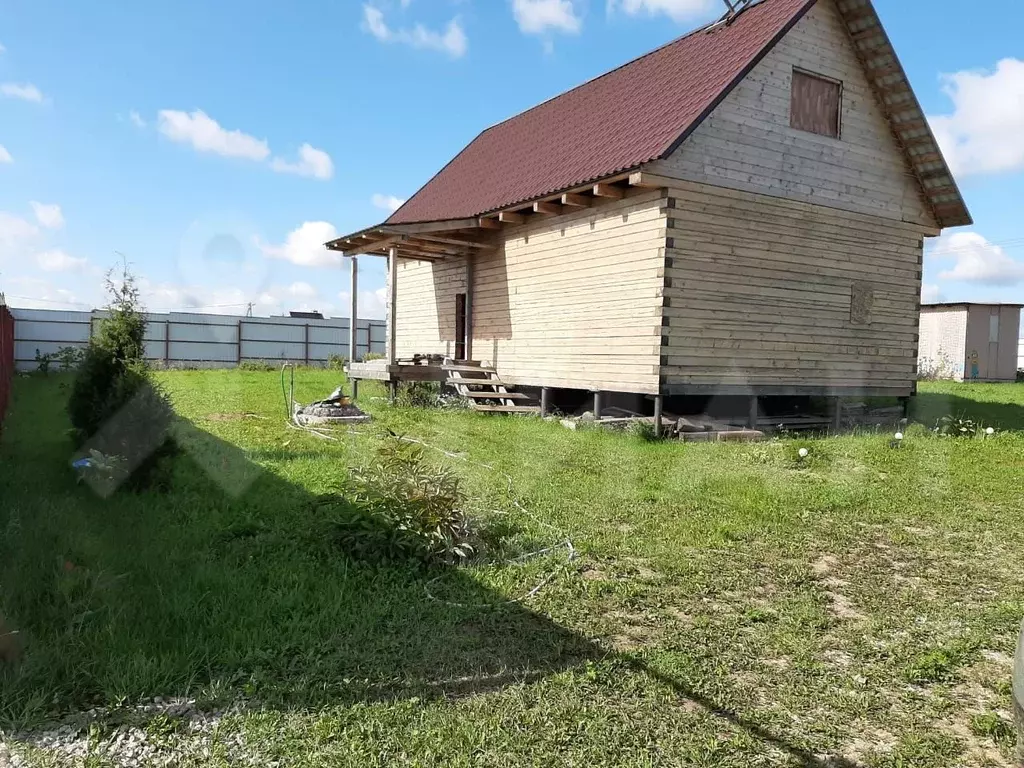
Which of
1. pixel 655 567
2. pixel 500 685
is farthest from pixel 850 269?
pixel 500 685

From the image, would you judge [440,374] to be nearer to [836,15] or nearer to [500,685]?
[836,15]

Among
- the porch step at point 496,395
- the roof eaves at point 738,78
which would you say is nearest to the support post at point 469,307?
the porch step at point 496,395

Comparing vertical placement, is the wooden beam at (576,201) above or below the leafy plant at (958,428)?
above

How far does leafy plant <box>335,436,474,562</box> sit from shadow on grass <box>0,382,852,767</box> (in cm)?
15

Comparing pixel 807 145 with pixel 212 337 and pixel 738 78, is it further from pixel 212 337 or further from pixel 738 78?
pixel 212 337

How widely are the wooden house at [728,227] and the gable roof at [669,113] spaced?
2.2 inches

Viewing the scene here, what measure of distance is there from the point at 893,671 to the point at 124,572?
445 centimetres

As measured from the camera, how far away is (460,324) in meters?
17.3

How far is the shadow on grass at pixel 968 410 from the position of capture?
14.5 meters

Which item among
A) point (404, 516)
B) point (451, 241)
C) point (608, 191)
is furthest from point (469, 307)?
point (404, 516)

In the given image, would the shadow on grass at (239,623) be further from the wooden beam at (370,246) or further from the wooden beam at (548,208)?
the wooden beam at (370,246)

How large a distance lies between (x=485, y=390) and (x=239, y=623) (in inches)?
471

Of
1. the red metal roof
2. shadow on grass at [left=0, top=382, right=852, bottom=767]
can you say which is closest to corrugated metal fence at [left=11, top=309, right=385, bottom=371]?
the red metal roof

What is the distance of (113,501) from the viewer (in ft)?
20.4
